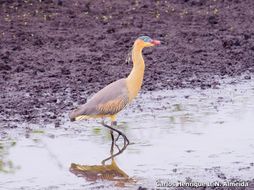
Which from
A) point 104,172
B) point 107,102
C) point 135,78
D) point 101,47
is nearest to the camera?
point 104,172

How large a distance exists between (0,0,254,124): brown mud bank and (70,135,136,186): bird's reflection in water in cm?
198

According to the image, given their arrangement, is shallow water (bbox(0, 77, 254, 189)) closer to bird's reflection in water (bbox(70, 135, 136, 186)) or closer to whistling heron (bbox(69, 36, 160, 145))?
bird's reflection in water (bbox(70, 135, 136, 186))

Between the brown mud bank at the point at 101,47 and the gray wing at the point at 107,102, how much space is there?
3.85 feet

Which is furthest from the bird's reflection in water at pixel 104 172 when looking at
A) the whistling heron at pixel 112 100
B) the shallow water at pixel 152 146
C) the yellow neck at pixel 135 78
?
the yellow neck at pixel 135 78

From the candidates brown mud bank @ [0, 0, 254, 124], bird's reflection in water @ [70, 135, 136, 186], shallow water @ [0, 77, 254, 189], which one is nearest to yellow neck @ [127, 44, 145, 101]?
shallow water @ [0, 77, 254, 189]

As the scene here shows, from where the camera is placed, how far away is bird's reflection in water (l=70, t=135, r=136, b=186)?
927cm

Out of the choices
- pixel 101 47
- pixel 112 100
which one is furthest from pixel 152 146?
pixel 101 47

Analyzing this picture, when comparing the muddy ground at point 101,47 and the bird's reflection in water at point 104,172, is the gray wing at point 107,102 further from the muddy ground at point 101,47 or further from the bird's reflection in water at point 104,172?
the muddy ground at point 101,47

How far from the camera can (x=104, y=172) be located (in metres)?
9.63

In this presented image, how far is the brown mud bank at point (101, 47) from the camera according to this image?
13.1m

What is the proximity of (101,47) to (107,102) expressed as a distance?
4964 millimetres

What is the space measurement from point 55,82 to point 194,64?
8.57 feet

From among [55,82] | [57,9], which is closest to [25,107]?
[55,82]

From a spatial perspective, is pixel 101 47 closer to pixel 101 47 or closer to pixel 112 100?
pixel 101 47
